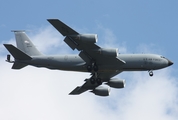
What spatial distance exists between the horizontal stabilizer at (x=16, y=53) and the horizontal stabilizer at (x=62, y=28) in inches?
334

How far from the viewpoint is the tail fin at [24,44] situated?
75137 millimetres

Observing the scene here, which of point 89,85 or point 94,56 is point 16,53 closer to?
point 94,56

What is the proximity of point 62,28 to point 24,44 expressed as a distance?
48.5 feet

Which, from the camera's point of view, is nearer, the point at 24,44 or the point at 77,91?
the point at 24,44

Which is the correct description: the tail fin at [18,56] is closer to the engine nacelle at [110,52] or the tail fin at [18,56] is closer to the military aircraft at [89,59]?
the military aircraft at [89,59]

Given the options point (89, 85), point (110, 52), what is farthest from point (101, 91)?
point (110, 52)

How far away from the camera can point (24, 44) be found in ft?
251

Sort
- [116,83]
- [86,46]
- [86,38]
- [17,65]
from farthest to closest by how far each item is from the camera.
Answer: [116,83], [17,65], [86,46], [86,38]

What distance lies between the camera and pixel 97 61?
228 ft

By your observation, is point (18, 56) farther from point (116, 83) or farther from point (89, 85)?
point (116, 83)

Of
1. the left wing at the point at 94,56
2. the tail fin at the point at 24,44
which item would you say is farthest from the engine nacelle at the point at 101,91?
the tail fin at the point at 24,44

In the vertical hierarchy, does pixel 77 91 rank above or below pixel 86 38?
below

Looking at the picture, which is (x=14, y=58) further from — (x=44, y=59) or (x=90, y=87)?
(x=90, y=87)

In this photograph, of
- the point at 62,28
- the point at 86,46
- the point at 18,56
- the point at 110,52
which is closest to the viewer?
the point at 62,28
